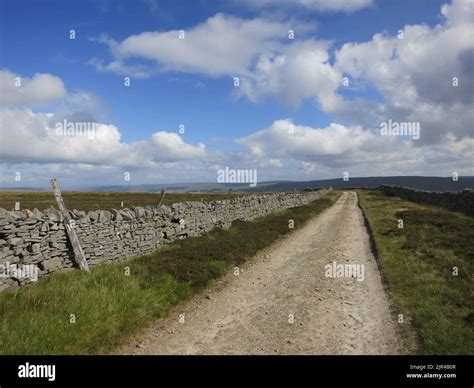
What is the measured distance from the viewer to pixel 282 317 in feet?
28.3

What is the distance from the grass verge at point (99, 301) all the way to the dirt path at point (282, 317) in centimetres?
46

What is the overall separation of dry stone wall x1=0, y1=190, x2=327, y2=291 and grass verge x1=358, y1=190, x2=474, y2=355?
9.13 meters

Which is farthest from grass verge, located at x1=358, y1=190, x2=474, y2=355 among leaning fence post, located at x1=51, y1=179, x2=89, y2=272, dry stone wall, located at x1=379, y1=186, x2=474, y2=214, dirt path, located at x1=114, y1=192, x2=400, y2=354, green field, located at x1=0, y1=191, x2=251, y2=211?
dry stone wall, located at x1=379, y1=186, x2=474, y2=214

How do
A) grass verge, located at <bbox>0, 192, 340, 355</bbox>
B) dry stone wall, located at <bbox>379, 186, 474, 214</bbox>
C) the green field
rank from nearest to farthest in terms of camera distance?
grass verge, located at <bbox>0, 192, 340, 355</bbox> → dry stone wall, located at <bbox>379, 186, 474, 214</bbox> → the green field

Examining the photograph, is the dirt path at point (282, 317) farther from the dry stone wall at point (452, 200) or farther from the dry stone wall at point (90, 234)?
the dry stone wall at point (452, 200)

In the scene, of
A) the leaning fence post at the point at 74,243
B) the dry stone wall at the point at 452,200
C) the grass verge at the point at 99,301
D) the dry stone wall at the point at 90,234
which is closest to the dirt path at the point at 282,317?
the grass verge at the point at 99,301

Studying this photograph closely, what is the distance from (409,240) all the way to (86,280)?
14.4 m

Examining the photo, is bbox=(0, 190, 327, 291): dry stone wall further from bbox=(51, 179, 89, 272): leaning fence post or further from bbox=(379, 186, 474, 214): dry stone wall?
bbox=(379, 186, 474, 214): dry stone wall

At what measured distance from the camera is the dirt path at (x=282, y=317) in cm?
709

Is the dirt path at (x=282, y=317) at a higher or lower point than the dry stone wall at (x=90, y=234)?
lower

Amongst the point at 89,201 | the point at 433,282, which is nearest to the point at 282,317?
the point at 433,282

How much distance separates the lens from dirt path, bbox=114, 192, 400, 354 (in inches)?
279
